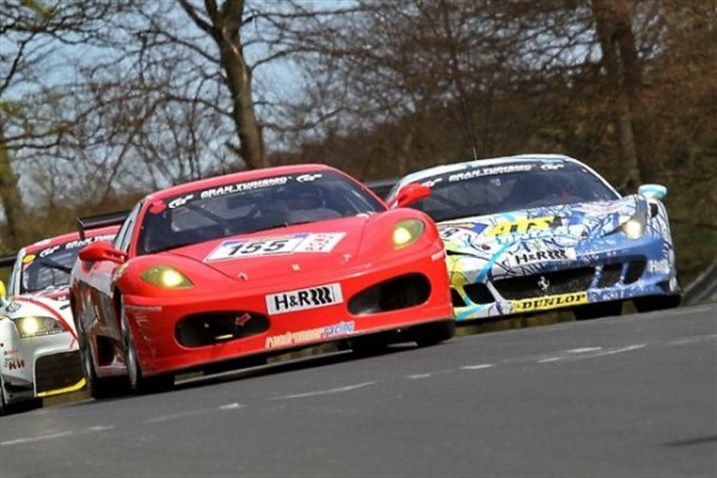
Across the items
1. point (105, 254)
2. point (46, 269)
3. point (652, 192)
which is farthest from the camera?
point (46, 269)

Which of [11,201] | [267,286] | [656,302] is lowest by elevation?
[656,302]

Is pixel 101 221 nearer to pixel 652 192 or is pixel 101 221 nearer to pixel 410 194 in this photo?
pixel 652 192

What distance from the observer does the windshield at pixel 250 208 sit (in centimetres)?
1202

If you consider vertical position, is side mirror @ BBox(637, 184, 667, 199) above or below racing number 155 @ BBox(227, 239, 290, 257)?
below

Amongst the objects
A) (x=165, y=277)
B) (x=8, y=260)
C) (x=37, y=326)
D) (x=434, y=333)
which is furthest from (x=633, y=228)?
(x=8, y=260)

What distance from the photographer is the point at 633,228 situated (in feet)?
45.2

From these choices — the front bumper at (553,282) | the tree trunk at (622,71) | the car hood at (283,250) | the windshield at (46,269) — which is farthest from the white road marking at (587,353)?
the tree trunk at (622,71)

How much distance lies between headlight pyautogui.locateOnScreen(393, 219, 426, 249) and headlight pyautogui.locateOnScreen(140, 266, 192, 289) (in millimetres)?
1147

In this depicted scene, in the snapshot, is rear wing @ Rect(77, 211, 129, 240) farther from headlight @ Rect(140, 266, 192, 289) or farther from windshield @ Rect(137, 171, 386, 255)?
headlight @ Rect(140, 266, 192, 289)

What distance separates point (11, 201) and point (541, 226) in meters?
21.7

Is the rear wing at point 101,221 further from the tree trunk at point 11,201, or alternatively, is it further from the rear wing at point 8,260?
the tree trunk at point 11,201

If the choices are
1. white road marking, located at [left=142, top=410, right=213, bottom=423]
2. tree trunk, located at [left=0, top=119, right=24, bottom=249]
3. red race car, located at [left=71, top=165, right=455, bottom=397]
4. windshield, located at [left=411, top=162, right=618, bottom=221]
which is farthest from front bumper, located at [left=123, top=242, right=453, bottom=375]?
tree trunk, located at [left=0, top=119, right=24, bottom=249]

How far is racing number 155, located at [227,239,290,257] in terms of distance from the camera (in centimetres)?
1130

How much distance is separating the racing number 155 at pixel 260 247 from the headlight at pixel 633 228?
10.2 feet
